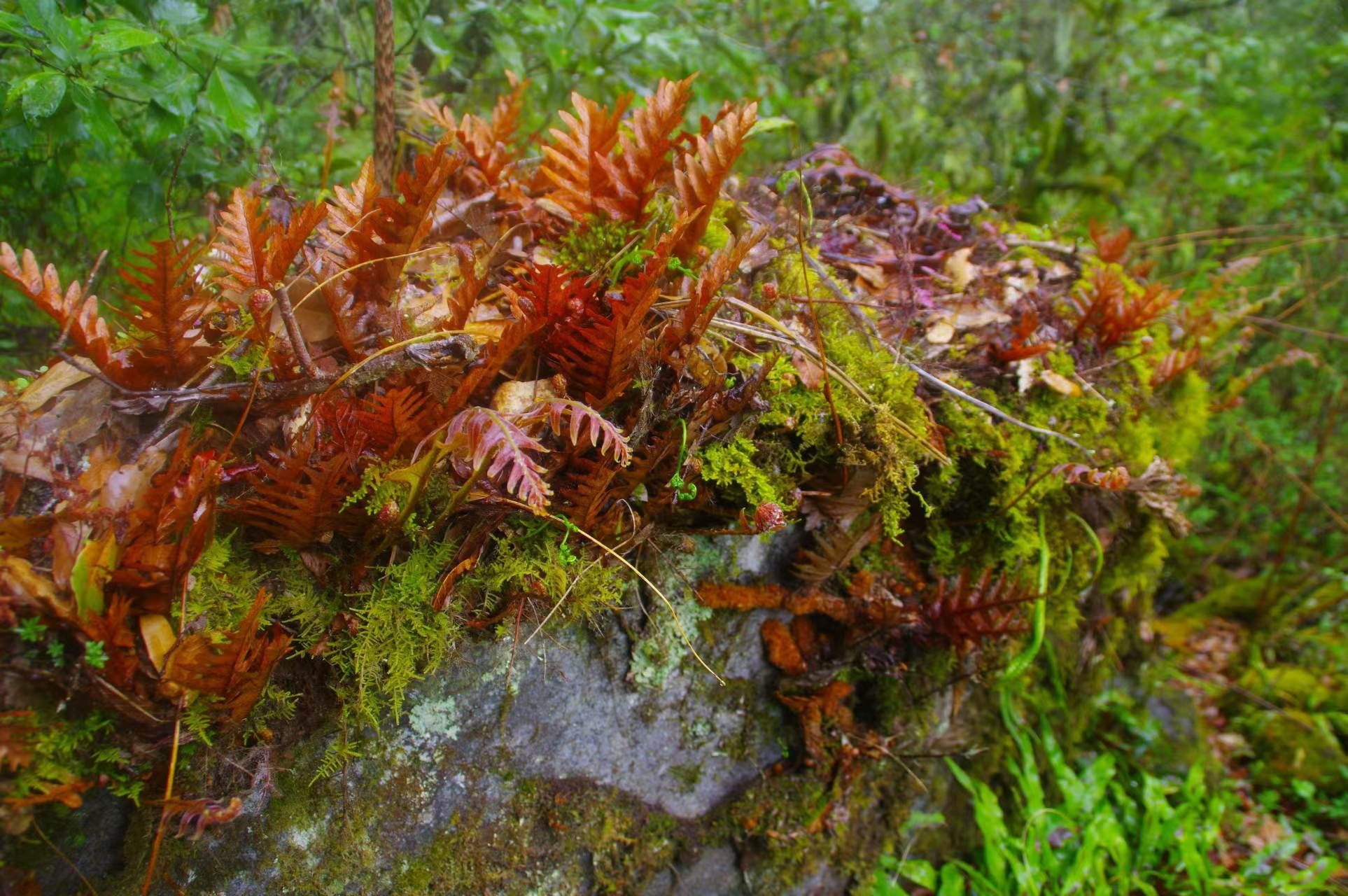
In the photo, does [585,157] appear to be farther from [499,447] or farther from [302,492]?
[302,492]

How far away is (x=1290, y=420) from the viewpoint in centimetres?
618

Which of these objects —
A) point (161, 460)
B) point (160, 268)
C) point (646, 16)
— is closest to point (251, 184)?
point (160, 268)

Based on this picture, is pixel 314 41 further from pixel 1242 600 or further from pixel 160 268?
pixel 1242 600

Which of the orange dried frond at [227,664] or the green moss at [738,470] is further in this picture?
the green moss at [738,470]

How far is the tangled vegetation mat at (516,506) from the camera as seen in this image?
56.7 inches

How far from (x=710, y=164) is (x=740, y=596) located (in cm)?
122

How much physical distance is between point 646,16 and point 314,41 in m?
1.75

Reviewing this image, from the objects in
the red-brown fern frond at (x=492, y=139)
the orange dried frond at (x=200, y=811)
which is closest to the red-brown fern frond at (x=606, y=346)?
the red-brown fern frond at (x=492, y=139)

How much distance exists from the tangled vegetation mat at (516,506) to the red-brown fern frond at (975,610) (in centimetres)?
1

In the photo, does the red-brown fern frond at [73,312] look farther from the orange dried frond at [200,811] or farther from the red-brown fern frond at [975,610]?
the red-brown fern frond at [975,610]

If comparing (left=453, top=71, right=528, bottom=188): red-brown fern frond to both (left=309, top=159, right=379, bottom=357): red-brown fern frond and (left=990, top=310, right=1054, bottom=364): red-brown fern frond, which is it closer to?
(left=309, top=159, right=379, bottom=357): red-brown fern frond

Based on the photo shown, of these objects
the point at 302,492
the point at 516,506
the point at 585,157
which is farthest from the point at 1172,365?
the point at 302,492

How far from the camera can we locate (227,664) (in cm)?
140

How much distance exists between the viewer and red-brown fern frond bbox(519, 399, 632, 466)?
1.50 meters
